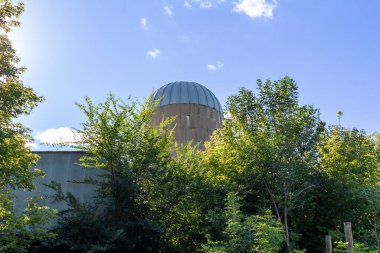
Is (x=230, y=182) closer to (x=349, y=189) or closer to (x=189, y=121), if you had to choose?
(x=349, y=189)

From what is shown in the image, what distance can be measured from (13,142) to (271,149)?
8700 millimetres

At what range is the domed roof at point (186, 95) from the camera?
31.4m

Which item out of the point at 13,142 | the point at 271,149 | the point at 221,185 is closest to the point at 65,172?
the point at 13,142

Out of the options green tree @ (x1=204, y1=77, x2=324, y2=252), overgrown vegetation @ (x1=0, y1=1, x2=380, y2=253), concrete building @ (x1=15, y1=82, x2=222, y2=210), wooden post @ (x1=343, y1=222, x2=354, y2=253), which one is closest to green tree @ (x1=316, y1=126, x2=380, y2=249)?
overgrown vegetation @ (x1=0, y1=1, x2=380, y2=253)

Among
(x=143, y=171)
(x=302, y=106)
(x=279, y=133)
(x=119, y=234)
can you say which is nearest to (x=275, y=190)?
(x=279, y=133)

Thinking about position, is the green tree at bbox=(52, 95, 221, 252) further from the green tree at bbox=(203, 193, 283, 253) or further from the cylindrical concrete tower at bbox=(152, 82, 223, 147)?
the cylindrical concrete tower at bbox=(152, 82, 223, 147)

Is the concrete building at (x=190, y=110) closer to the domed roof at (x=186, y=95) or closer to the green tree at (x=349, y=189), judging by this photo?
the domed roof at (x=186, y=95)

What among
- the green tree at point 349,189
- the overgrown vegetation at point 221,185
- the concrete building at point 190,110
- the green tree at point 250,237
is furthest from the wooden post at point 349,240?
the concrete building at point 190,110

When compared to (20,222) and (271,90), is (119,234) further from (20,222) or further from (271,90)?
(271,90)

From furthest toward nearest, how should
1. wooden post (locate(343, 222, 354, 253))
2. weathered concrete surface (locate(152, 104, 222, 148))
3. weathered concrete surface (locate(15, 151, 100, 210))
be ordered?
weathered concrete surface (locate(152, 104, 222, 148)) < weathered concrete surface (locate(15, 151, 100, 210)) < wooden post (locate(343, 222, 354, 253))

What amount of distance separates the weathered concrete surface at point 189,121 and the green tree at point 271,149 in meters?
15.4

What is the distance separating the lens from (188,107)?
31188mm

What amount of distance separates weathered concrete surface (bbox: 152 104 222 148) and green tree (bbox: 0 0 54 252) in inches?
764

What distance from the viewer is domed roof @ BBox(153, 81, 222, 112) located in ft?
103
